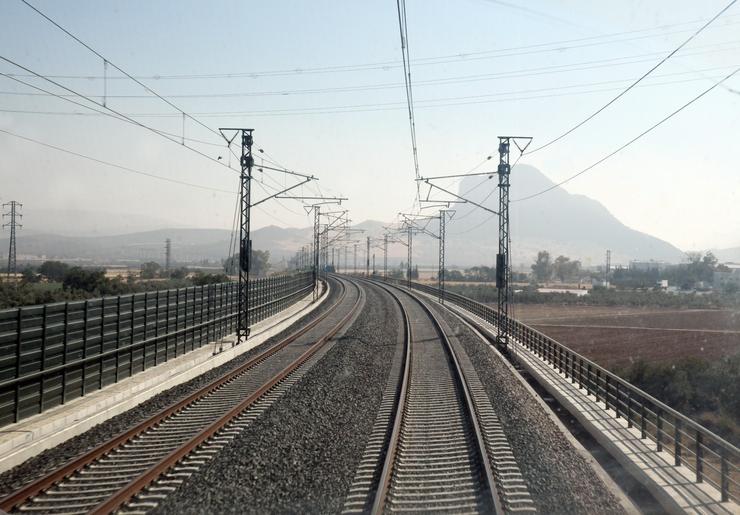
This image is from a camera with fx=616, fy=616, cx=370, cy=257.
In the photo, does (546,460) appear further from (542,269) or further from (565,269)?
(565,269)

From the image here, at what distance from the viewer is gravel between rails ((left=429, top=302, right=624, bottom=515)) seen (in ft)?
24.7

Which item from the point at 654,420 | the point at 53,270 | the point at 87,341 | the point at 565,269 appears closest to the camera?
the point at 87,341

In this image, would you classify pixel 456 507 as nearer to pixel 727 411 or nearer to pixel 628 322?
pixel 727 411

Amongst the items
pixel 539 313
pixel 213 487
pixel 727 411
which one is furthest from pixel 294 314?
pixel 539 313

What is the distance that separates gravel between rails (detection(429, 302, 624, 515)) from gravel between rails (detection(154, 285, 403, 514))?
2495 millimetres

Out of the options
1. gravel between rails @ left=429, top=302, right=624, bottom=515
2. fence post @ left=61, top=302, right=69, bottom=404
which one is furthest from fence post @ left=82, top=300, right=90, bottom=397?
gravel between rails @ left=429, top=302, right=624, bottom=515

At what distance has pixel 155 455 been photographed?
902cm

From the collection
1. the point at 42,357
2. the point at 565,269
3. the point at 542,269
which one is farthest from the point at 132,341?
the point at 565,269

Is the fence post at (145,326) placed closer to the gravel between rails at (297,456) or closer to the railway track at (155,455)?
the railway track at (155,455)

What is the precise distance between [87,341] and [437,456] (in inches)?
293

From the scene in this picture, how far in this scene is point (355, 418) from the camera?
1180 cm

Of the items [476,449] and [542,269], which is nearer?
[476,449]

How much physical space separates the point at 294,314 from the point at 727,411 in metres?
21.7

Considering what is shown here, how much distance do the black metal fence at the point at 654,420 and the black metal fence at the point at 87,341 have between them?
33.4ft
